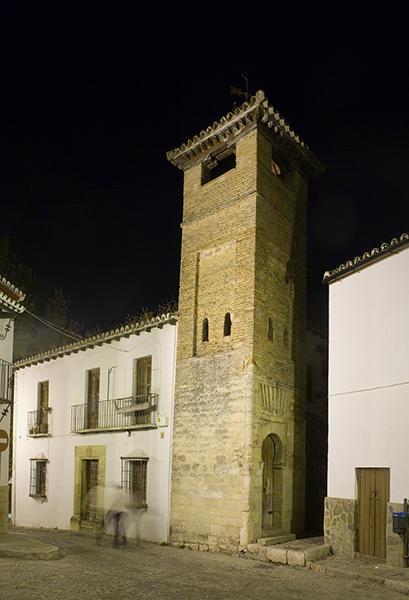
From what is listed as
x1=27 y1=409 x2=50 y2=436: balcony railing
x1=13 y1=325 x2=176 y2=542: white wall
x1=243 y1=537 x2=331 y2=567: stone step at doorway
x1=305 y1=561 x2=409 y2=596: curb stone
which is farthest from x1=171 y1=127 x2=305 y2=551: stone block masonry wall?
x1=27 y1=409 x2=50 y2=436: balcony railing

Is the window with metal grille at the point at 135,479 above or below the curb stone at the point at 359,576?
above

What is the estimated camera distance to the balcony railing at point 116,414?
17.0 metres

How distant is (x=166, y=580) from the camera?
10781mm

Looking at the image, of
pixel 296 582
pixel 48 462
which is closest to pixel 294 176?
pixel 296 582

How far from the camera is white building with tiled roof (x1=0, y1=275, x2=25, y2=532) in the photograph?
14844mm

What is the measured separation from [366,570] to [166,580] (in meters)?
3.47

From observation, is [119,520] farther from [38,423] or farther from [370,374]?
[38,423]

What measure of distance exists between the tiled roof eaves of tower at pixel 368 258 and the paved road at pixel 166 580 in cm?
Result: 583

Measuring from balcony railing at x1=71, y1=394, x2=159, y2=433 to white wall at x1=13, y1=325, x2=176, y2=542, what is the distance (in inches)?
8.6

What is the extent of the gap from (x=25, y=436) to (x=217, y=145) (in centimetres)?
1229

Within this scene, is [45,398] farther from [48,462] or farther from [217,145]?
[217,145]

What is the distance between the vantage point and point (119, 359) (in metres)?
18.7

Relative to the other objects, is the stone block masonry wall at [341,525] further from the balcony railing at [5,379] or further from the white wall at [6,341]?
the white wall at [6,341]

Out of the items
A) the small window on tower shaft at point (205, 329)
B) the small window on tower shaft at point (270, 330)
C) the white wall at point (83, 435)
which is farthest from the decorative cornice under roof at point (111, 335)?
the small window on tower shaft at point (270, 330)
